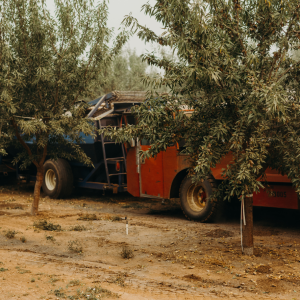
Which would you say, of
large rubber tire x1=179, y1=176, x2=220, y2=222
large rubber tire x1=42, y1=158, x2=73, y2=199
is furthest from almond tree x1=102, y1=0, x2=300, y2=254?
large rubber tire x1=42, y1=158, x2=73, y2=199

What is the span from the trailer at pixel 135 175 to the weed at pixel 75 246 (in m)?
1.98

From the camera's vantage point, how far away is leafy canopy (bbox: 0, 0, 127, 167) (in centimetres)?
834

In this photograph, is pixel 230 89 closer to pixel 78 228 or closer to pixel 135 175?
pixel 78 228

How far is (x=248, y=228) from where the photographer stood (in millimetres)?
6270

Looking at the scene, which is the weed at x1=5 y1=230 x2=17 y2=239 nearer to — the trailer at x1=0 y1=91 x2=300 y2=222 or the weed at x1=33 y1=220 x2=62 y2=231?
the weed at x1=33 y1=220 x2=62 y2=231

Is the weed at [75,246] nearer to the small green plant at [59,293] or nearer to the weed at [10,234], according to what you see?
the weed at [10,234]

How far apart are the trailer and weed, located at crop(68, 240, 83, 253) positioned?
1.98m

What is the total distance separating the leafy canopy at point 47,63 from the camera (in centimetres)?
834

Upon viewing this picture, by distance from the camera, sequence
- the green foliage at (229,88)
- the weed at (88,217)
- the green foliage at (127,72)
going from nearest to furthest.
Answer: the green foliage at (229,88) < the weed at (88,217) < the green foliage at (127,72)

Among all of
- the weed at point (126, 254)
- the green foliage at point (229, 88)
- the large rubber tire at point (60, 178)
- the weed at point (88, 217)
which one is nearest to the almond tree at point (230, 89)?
the green foliage at point (229, 88)

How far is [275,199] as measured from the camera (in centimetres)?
780

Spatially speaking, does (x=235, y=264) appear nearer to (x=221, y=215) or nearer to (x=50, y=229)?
(x=221, y=215)

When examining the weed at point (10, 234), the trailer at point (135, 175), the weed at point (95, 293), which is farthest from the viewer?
the trailer at point (135, 175)

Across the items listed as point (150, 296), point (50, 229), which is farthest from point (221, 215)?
point (150, 296)
